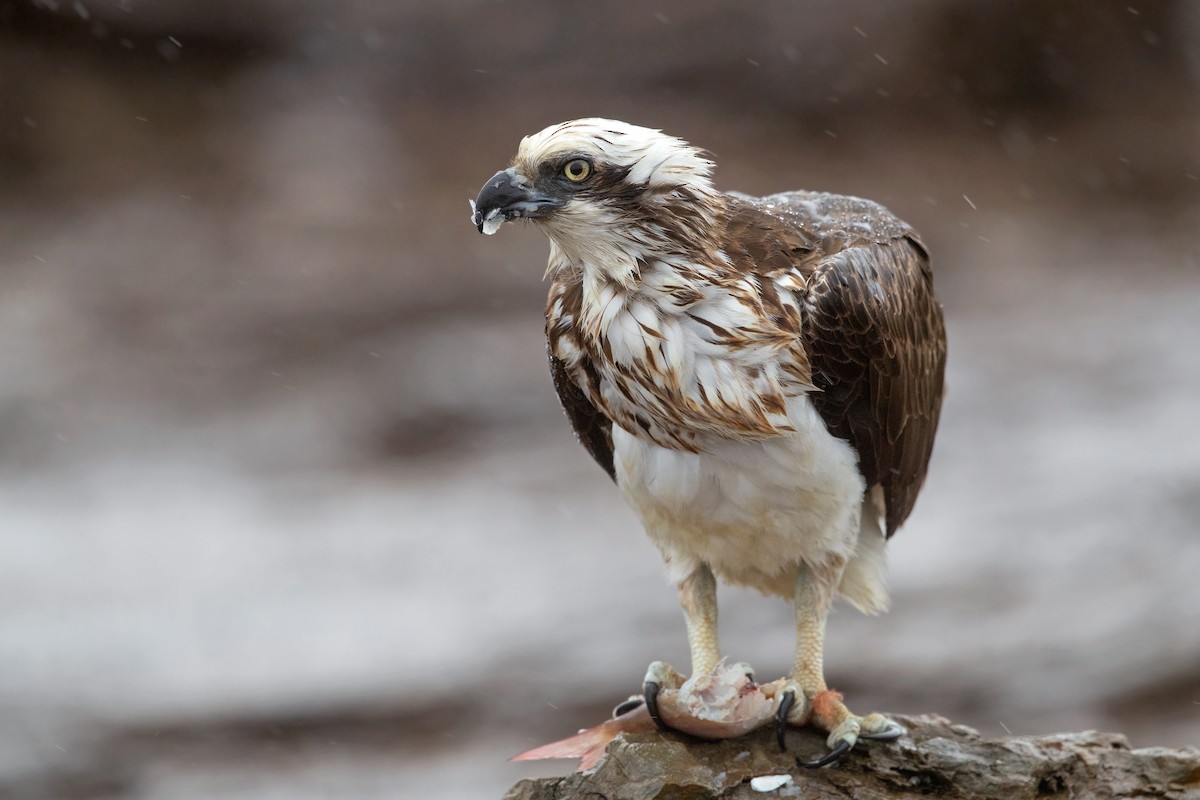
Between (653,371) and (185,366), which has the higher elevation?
(185,366)

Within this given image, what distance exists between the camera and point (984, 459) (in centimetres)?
1301

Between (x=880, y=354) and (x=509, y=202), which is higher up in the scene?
(x=509, y=202)

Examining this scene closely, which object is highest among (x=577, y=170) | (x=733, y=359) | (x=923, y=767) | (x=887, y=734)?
(x=577, y=170)

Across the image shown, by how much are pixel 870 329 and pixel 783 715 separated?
4.58 feet

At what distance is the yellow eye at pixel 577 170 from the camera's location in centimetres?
421

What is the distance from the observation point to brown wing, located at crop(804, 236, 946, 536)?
180 inches

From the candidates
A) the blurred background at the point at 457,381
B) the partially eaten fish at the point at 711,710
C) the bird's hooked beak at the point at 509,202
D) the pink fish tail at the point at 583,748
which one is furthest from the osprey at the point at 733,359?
the blurred background at the point at 457,381

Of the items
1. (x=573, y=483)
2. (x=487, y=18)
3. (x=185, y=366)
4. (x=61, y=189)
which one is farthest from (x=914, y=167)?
(x=61, y=189)

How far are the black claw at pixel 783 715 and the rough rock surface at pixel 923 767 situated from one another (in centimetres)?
3

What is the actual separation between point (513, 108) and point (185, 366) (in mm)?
5103

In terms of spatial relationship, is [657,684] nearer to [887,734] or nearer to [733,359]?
[887,734]

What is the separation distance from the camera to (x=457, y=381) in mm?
14109

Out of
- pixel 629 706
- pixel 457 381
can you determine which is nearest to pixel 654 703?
pixel 629 706

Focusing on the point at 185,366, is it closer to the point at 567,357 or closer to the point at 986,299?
the point at 986,299
